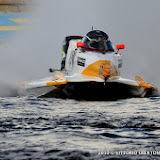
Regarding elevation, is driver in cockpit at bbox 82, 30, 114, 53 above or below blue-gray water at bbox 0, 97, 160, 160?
above

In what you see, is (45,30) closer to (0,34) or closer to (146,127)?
(0,34)

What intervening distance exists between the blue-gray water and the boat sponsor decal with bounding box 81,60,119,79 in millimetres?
1294

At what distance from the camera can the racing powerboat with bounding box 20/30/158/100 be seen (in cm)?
1205

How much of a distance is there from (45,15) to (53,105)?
15971mm

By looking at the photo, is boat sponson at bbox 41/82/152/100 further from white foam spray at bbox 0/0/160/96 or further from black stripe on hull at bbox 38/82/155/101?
white foam spray at bbox 0/0/160/96

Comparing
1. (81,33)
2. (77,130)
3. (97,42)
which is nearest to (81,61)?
(97,42)

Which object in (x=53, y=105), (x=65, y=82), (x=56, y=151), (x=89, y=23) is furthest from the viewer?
(x=89, y=23)

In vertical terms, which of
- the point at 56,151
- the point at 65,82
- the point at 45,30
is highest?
the point at 45,30

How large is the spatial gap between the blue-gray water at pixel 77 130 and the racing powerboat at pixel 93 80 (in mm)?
1138

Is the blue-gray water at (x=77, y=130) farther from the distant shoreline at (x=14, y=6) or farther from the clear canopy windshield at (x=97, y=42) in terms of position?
the distant shoreline at (x=14, y=6)

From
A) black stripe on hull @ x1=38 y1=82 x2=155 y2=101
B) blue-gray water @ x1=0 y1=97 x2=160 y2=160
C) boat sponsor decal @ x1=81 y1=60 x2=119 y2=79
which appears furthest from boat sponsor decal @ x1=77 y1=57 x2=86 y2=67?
blue-gray water @ x1=0 y1=97 x2=160 y2=160

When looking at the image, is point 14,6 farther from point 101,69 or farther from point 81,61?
point 101,69

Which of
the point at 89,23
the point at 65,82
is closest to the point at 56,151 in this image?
the point at 65,82

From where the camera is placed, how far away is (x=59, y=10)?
25.0 m
